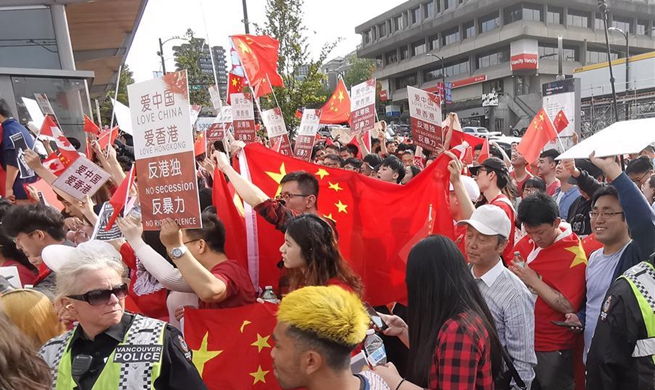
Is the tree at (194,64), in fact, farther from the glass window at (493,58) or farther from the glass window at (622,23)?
the glass window at (622,23)

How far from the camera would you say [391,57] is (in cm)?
6694

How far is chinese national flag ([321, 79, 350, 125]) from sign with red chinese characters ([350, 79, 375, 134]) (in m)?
1.77

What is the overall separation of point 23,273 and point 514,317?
3.36 metres

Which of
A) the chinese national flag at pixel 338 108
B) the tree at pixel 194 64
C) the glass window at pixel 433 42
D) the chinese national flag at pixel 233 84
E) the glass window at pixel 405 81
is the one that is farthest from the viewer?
the glass window at pixel 405 81

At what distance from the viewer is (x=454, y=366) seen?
1966 mm

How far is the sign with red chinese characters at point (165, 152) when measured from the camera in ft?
8.86

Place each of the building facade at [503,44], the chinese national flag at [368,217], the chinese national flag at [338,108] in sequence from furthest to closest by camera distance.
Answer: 1. the building facade at [503,44]
2. the chinese national flag at [338,108]
3. the chinese national flag at [368,217]

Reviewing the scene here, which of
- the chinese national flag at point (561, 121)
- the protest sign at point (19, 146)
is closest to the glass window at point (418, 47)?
the chinese national flag at point (561, 121)

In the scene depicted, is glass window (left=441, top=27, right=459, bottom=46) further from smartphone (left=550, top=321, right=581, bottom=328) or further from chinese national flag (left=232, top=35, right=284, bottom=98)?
smartphone (left=550, top=321, right=581, bottom=328)

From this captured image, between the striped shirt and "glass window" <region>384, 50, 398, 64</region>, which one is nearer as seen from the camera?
the striped shirt

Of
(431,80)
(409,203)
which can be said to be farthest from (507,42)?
(409,203)

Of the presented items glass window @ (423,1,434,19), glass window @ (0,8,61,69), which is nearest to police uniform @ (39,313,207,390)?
glass window @ (0,8,61,69)

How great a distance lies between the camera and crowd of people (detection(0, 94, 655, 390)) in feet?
5.97

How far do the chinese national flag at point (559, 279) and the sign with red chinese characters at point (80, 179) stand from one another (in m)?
3.49
